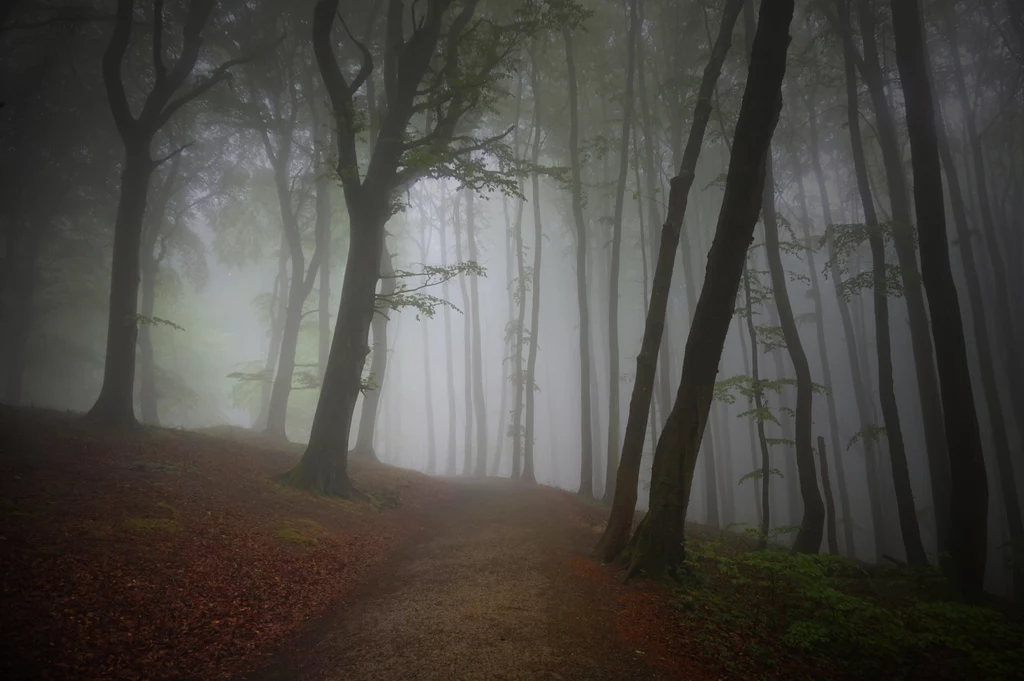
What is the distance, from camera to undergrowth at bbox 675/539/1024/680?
4168 mm

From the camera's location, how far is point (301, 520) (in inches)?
301

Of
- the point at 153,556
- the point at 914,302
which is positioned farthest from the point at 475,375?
the point at 153,556

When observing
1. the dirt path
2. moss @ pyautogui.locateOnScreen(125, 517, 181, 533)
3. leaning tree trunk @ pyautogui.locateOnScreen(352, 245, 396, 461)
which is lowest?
the dirt path

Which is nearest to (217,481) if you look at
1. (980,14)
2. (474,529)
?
(474,529)

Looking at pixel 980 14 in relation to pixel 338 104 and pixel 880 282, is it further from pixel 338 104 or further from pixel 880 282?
pixel 338 104

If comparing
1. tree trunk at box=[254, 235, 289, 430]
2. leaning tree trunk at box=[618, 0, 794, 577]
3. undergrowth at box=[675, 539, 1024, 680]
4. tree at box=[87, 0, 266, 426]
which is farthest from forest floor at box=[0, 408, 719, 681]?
tree trunk at box=[254, 235, 289, 430]

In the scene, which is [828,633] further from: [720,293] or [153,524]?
[153,524]

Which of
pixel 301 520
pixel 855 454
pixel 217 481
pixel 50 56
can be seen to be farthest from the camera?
pixel 855 454

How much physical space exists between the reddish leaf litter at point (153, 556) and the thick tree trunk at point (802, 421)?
875 centimetres

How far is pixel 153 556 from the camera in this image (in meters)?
4.89

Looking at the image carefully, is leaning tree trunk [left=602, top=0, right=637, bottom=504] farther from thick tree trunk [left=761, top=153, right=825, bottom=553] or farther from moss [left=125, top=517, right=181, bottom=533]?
moss [left=125, top=517, right=181, bottom=533]

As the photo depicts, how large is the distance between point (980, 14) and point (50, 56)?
3602 cm

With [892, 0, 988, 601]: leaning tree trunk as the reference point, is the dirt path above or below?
below

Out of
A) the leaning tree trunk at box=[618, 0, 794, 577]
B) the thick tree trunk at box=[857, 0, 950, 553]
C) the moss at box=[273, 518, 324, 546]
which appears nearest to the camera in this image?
the leaning tree trunk at box=[618, 0, 794, 577]
